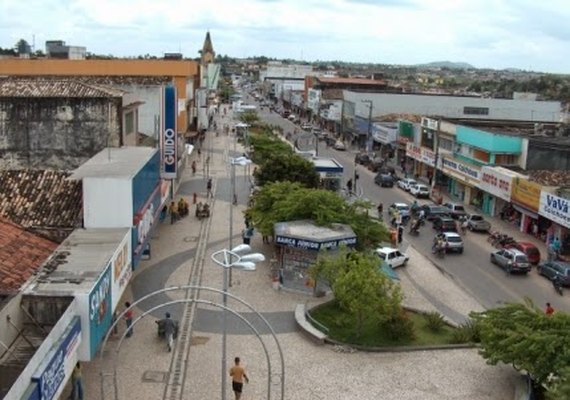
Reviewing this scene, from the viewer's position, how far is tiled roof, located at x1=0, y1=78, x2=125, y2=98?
35094 mm

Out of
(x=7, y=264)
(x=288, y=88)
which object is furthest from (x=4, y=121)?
(x=288, y=88)

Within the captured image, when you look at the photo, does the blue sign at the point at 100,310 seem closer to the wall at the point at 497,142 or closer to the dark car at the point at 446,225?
the dark car at the point at 446,225

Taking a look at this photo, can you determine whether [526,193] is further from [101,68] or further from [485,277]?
[101,68]

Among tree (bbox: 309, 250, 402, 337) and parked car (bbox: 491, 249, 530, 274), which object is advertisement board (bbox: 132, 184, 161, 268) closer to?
tree (bbox: 309, 250, 402, 337)

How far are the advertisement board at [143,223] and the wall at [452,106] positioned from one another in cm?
5793

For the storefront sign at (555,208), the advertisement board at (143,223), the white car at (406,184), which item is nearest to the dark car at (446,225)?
the storefront sign at (555,208)

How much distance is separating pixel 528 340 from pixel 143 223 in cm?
1463

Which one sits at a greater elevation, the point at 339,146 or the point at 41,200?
the point at 41,200

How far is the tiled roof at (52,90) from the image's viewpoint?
115 feet

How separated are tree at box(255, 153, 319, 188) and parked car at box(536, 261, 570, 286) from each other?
53.0 feet

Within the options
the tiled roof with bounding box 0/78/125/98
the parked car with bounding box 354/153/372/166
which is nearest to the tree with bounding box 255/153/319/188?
the tiled roof with bounding box 0/78/125/98

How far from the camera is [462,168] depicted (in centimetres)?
5366

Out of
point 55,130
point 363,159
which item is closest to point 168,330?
point 55,130

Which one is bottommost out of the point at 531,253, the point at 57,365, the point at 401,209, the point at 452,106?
the point at 401,209
